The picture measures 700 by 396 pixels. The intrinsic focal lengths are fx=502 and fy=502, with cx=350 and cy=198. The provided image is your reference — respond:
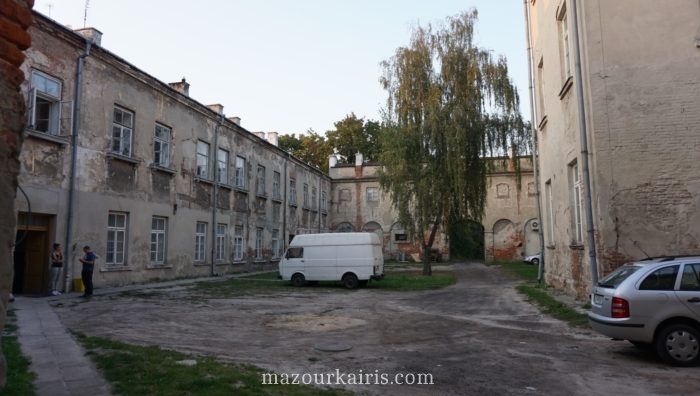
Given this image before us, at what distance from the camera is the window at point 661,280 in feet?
23.2

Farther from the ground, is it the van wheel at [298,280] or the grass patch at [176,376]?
the van wheel at [298,280]

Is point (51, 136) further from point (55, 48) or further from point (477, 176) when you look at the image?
point (477, 176)

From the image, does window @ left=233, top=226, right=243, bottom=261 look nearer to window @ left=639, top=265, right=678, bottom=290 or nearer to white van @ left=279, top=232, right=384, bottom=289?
white van @ left=279, top=232, right=384, bottom=289

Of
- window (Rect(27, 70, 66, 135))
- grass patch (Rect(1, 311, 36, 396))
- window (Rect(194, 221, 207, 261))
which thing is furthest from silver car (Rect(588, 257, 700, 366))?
window (Rect(194, 221, 207, 261))

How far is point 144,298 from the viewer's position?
14766 millimetres

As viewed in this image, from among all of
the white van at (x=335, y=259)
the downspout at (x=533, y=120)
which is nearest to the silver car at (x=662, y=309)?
the downspout at (x=533, y=120)

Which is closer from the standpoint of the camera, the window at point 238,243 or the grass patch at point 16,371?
the grass patch at point 16,371

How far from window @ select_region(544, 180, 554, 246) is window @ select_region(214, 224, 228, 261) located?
1534 cm

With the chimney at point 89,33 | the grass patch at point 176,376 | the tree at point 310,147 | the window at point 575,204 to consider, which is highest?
the tree at point 310,147

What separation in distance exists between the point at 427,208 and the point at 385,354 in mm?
16863

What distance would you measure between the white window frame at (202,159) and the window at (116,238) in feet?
18.0

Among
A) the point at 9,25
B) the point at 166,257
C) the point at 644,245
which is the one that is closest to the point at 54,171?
the point at 166,257

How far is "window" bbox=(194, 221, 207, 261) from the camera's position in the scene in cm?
2336

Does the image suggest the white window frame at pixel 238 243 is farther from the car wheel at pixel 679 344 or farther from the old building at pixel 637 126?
the car wheel at pixel 679 344
